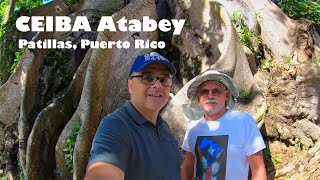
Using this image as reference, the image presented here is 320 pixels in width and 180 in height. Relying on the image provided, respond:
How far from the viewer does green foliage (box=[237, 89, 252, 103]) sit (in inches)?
207

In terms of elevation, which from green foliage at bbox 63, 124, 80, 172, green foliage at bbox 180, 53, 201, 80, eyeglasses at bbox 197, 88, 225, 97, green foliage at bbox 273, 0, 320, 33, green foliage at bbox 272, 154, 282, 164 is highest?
green foliage at bbox 273, 0, 320, 33

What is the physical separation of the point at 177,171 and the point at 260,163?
77 cm

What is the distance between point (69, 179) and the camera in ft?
16.9

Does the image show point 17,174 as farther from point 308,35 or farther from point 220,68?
point 308,35

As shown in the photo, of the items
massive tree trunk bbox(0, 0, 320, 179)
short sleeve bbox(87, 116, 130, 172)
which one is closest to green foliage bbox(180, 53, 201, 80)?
massive tree trunk bbox(0, 0, 320, 179)

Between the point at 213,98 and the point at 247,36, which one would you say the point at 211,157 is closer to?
the point at 213,98

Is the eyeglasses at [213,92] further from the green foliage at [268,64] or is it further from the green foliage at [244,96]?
the green foliage at [268,64]

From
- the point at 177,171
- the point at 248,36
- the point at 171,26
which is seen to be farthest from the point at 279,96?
the point at 177,171

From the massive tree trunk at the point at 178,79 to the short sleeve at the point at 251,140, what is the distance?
164 cm

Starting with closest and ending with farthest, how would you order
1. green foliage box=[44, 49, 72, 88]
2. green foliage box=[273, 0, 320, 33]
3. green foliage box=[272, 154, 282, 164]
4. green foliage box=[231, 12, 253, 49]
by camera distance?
green foliage box=[272, 154, 282, 164]
green foliage box=[231, 12, 253, 49]
green foliage box=[44, 49, 72, 88]
green foliage box=[273, 0, 320, 33]

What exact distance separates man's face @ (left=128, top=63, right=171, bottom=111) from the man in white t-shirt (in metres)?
0.69

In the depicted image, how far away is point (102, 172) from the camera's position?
1.74m

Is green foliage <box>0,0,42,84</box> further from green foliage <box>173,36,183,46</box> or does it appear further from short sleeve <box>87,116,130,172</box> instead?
short sleeve <box>87,116,130,172</box>

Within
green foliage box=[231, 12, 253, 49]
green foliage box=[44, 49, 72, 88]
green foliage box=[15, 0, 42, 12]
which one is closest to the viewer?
green foliage box=[231, 12, 253, 49]
